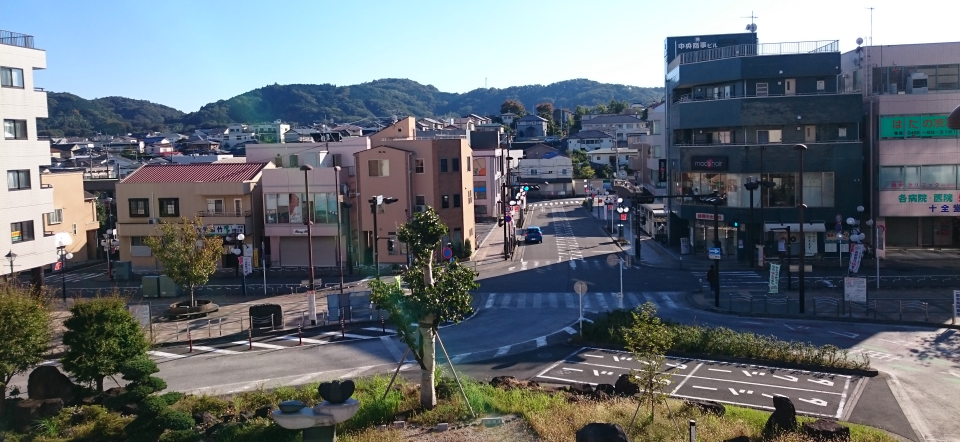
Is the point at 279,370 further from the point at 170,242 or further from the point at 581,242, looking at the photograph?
the point at 581,242

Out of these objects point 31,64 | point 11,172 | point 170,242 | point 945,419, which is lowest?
point 945,419

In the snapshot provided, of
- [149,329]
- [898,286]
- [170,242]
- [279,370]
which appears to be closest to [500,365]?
[279,370]

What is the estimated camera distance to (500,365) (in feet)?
71.5

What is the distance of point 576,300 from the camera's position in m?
32.2

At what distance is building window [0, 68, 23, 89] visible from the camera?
1178 inches

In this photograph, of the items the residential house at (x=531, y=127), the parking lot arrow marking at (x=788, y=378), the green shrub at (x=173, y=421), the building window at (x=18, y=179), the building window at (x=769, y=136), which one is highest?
the residential house at (x=531, y=127)

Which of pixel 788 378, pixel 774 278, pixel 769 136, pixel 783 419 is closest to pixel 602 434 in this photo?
pixel 783 419

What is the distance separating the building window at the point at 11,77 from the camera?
98.2 feet

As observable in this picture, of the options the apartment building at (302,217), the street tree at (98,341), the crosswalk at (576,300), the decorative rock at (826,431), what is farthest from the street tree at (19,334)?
the apartment building at (302,217)

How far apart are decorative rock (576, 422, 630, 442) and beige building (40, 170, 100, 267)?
42.2 meters

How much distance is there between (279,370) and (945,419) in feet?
53.4

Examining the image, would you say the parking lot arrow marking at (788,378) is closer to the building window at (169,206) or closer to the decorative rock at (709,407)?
the decorative rock at (709,407)

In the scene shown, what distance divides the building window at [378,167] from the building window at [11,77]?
18.3 meters

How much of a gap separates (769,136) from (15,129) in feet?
120
